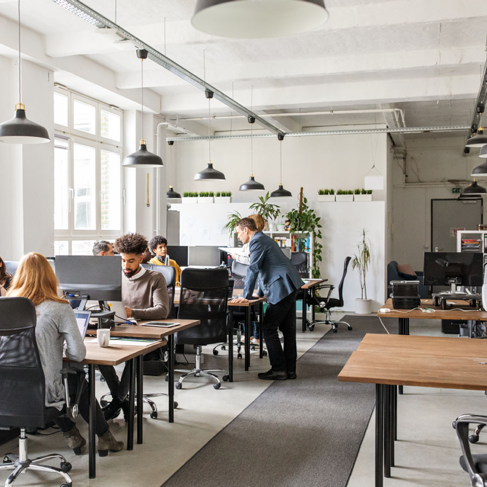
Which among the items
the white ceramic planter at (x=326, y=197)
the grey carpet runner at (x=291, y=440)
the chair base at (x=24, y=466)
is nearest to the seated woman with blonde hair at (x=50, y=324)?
the chair base at (x=24, y=466)

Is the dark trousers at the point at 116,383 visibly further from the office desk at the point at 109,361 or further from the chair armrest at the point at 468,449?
the chair armrest at the point at 468,449

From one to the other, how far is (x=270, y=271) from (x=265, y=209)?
5532mm

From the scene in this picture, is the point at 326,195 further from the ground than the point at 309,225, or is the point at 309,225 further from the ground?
the point at 326,195

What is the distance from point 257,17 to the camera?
6.82 feet

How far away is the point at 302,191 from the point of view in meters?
11.3

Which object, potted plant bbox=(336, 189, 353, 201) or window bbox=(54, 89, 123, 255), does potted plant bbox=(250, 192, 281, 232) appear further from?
window bbox=(54, 89, 123, 255)

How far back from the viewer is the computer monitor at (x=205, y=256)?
8.67 meters

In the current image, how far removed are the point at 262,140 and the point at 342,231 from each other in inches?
108

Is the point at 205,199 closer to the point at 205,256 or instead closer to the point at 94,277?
the point at 205,256

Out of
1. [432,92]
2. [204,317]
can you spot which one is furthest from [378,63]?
[204,317]

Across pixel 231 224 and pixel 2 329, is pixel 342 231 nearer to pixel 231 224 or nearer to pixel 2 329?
pixel 231 224

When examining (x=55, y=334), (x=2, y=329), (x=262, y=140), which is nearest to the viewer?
(x=2, y=329)

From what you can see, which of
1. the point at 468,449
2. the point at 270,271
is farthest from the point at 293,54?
the point at 468,449

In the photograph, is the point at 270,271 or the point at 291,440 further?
the point at 270,271
